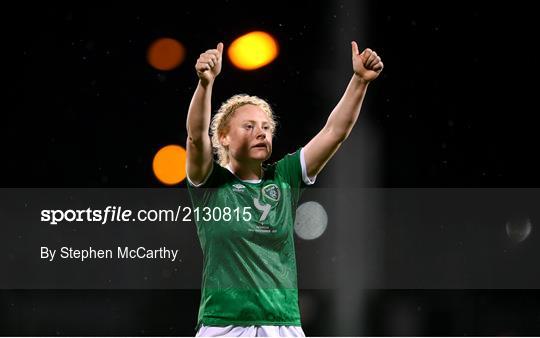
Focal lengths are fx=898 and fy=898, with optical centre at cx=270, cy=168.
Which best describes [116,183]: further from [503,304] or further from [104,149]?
[503,304]

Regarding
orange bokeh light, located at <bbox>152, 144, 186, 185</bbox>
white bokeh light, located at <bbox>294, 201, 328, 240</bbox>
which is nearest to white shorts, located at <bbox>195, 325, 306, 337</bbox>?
white bokeh light, located at <bbox>294, 201, 328, 240</bbox>

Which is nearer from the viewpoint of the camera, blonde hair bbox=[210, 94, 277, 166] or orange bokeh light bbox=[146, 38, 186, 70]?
blonde hair bbox=[210, 94, 277, 166]

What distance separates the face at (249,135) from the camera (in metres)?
3.07

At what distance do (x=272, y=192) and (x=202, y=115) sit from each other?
16.4 inches

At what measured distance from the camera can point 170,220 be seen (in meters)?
5.28

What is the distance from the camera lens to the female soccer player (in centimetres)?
295

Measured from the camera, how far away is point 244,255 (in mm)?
2979

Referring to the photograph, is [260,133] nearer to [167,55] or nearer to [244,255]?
[244,255]

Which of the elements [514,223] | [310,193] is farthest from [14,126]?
[514,223]

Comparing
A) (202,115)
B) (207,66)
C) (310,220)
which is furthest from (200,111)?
(310,220)

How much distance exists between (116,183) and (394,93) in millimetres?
1741

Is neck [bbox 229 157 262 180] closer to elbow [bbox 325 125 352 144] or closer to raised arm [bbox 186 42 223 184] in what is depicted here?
raised arm [bbox 186 42 223 184]

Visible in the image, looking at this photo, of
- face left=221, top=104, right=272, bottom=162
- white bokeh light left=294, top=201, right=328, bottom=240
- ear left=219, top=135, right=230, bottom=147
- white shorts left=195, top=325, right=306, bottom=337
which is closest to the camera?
white shorts left=195, top=325, right=306, bottom=337

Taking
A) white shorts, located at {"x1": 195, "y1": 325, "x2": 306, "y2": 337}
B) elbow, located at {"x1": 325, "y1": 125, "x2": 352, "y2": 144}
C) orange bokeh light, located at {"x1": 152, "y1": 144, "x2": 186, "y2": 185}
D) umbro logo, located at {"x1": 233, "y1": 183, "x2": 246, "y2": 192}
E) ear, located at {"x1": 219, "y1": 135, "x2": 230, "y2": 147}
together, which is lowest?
white shorts, located at {"x1": 195, "y1": 325, "x2": 306, "y2": 337}
